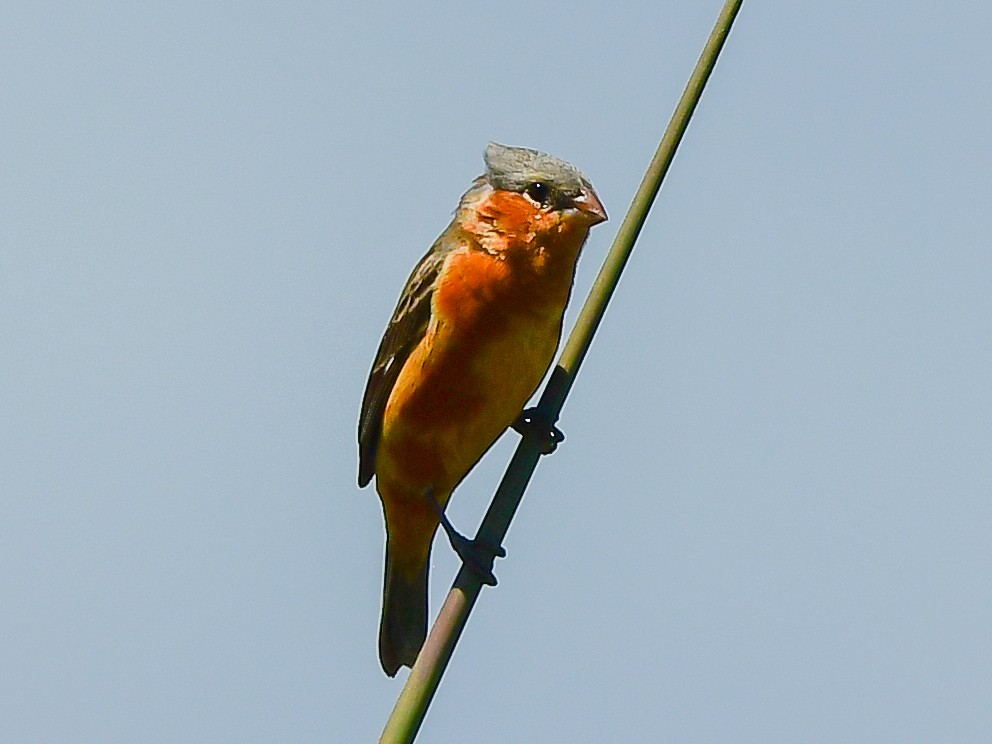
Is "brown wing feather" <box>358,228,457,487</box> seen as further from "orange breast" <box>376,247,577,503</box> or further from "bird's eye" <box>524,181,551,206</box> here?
"bird's eye" <box>524,181,551,206</box>

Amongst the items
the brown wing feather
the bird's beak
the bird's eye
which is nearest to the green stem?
the bird's beak

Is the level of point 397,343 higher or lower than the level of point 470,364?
lower

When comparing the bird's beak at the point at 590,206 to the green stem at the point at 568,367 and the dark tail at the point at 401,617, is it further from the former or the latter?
the dark tail at the point at 401,617

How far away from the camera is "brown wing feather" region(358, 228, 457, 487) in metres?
5.07

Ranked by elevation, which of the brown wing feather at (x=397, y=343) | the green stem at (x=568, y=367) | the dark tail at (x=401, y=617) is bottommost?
the dark tail at (x=401, y=617)

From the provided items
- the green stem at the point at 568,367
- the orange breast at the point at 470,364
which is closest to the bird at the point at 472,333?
the orange breast at the point at 470,364

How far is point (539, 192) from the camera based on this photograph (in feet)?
15.6

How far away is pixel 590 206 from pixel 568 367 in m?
1.66

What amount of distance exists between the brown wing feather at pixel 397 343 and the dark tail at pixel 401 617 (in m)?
0.43

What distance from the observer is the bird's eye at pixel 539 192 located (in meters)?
4.72

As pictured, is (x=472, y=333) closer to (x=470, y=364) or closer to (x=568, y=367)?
(x=470, y=364)

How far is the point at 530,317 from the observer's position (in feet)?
15.2

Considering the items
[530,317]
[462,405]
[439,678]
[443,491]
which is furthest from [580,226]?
[439,678]

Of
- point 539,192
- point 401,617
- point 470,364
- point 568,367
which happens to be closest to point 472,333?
point 470,364
